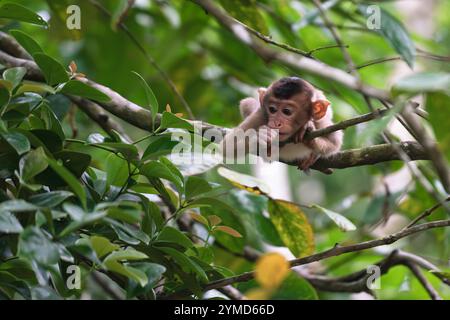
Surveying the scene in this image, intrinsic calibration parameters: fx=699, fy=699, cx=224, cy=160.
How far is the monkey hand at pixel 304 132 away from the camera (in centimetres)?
296

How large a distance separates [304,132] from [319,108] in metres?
0.19

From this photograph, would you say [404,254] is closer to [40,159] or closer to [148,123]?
[148,123]

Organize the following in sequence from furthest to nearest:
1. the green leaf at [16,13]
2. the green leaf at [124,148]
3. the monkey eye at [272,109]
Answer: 1. the monkey eye at [272,109]
2. the green leaf at [16,13]
3. the green leaf at [124,148]

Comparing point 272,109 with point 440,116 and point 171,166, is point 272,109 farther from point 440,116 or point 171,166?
point 440,116

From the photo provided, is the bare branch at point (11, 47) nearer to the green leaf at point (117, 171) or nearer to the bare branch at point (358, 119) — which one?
the green leaf at point (117, 171)

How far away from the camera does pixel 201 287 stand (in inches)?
84.6


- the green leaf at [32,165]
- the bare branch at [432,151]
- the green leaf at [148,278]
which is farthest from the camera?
the green leaf at [148,278]

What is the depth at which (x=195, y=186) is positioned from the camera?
2133mm

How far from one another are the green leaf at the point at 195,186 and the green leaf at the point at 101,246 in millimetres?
470

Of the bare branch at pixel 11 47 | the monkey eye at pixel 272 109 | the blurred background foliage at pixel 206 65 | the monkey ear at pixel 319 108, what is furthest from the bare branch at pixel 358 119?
the blurred background foliage at pixel 206 65

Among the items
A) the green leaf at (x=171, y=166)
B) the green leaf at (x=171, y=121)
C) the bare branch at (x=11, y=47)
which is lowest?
the green leaf at (x=171, y=166)

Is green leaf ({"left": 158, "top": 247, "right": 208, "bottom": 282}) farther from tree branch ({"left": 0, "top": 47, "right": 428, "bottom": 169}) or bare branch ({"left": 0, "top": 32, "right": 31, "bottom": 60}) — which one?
bare branch ({"left": 0, "top": 32, "right": 31, "bottom": 60})

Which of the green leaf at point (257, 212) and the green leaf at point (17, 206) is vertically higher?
the green leaf at point (257, 212)

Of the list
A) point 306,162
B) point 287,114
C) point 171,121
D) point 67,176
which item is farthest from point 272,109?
point 67,176
